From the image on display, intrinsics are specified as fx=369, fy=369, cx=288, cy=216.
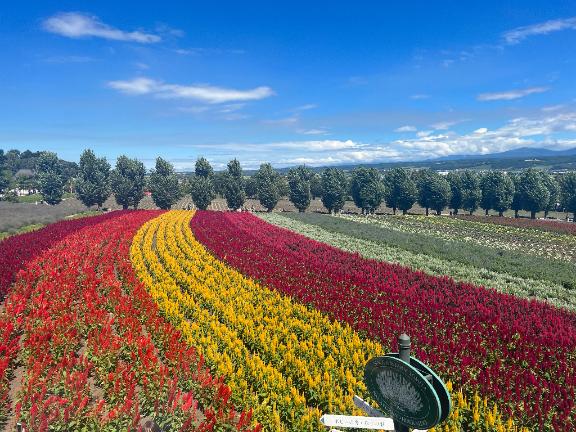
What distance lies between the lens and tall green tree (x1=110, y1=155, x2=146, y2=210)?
72.4 meters

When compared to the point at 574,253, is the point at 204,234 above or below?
above

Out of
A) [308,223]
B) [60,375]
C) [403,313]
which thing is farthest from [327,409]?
[308,223]

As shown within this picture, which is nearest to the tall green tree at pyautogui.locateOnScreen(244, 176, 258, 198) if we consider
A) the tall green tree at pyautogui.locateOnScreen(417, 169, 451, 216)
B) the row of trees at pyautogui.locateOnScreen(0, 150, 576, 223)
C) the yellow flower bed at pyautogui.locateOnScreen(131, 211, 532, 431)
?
the row of trees at pyautogui.locateOnScreen(0, 150, 576, 223)

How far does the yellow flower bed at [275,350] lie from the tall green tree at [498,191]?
64365mm

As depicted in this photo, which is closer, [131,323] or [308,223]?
[131,323]

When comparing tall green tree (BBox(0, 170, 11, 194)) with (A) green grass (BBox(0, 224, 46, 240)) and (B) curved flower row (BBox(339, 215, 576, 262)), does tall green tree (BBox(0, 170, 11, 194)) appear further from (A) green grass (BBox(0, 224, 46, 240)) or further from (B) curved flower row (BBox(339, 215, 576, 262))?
(B) curved flower row (BBox(339, 215, 576, 262))

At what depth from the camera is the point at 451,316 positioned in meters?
9.79

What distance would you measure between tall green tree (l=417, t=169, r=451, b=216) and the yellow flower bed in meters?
59.6

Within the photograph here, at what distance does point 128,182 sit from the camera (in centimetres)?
7300

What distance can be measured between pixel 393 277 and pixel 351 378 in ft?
26.1

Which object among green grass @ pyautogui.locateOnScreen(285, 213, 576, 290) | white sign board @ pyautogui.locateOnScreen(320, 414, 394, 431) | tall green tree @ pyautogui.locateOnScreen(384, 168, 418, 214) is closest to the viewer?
white sign board @ pyautogui.locateOnScreen(320, 414, 394, 431)

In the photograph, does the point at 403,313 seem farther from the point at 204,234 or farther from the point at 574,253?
the point at 574,253

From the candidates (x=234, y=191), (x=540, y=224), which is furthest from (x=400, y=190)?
(x=234, y=191)

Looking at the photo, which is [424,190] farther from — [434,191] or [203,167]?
[203,167]
